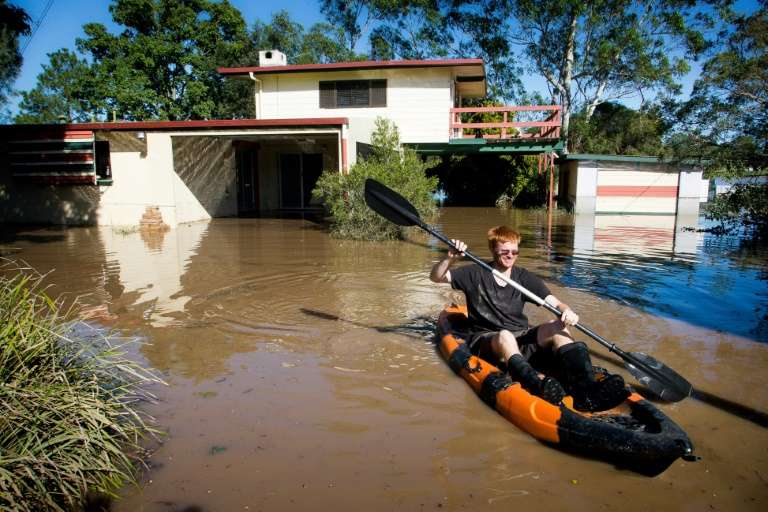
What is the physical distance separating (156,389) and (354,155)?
10.9 meters

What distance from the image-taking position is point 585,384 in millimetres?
3625

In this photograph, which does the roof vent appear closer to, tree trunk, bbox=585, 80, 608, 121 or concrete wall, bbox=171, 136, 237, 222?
concrete wall, bbox=171, 136, 237, 222

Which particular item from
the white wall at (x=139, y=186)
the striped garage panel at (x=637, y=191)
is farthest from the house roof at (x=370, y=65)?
the striped garage panel at (x=637, y=191)

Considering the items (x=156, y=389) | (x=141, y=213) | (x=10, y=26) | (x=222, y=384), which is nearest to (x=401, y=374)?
(x=222, y=384)

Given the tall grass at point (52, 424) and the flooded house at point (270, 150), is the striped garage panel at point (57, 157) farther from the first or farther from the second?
the tall grass at point (52, 424)

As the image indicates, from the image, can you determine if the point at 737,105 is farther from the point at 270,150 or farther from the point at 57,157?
Result: the point at 57,157

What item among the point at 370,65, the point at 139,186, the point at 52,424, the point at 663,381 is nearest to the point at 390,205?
the point at 663,381

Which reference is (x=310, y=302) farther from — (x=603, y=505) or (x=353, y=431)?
(x=603, y=505)

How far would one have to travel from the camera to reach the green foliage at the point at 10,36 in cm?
1258

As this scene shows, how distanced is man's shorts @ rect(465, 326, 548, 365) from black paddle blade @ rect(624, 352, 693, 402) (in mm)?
699

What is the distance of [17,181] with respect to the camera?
15289mm

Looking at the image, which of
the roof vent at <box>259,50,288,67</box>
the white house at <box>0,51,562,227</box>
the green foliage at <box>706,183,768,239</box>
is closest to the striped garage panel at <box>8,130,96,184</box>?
the white house at <box>0,51,562,227</box>

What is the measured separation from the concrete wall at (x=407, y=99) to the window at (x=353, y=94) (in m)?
0.14

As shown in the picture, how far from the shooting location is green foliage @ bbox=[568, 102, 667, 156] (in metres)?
31.6
